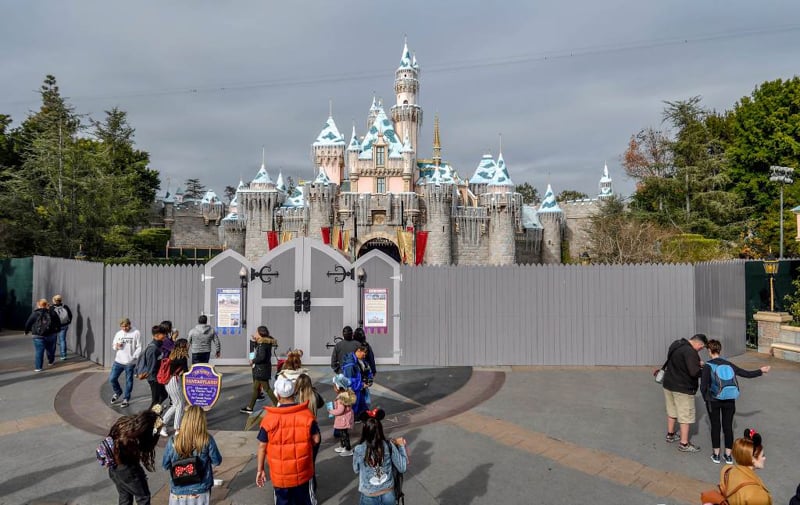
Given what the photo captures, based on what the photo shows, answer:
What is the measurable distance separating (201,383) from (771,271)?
13.7 metres

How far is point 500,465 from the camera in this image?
5.52 m

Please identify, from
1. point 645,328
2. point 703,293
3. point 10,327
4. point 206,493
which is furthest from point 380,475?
point 10,327

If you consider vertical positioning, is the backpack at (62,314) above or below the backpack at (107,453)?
above

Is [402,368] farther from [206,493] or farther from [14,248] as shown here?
[14,248]

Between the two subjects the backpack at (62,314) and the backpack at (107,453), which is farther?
→ the backpack at (62,314)

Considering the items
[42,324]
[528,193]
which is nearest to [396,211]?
[42,324]

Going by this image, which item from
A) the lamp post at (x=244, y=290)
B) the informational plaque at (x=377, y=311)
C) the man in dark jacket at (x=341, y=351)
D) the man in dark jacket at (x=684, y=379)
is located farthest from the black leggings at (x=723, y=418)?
the lamp post at (x=244, y=290)

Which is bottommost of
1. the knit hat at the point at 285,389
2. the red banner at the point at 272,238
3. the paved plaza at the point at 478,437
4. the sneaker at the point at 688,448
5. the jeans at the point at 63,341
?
the paved plaza at the point at 478,437

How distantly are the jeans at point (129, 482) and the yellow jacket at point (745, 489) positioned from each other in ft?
14.3

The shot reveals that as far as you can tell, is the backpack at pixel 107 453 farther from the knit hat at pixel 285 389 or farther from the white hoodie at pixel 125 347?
the white hoodie at pixel 125 347

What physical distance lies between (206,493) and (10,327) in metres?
17.7

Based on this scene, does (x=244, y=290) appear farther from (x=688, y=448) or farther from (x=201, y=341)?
(x=688, y=448)

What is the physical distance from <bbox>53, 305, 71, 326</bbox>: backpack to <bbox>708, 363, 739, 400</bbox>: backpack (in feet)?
41.2

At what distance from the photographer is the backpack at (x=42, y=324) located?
9.81 meters
